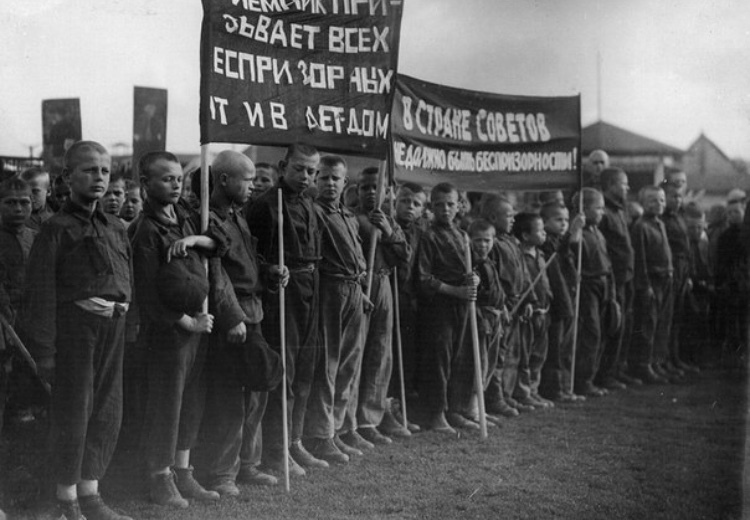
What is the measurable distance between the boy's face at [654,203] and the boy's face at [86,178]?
692cm

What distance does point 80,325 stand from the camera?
4.67 m

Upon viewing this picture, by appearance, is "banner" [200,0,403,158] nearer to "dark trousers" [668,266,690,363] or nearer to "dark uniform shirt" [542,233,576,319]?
Answer: "dark uniform shirt" [542,233,576,319]

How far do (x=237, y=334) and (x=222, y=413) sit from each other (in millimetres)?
537

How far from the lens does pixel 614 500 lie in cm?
564

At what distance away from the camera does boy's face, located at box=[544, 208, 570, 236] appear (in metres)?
9.22

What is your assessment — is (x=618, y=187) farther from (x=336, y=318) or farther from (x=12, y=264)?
(x=12, y=264)

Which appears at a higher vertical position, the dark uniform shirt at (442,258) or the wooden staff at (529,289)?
the dark uniform shirt at (442,258)

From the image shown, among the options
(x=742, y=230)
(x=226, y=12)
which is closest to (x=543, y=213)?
(x=742, y=230)

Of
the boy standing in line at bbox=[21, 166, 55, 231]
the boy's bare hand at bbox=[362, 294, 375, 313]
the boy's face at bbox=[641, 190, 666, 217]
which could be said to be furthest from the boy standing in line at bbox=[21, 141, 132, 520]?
the boy's face at bbox=[641, 190, 666, 217]

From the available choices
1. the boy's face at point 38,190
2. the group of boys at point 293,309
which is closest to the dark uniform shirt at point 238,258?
the group of boys at point 293,309

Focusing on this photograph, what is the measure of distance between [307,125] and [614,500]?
10.1ft

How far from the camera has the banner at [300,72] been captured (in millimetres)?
5637

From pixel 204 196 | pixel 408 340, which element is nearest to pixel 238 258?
pixel 204 196

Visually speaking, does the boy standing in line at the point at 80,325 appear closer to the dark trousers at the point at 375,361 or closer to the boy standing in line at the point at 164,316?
the boy standing in line at the point at 164,316
